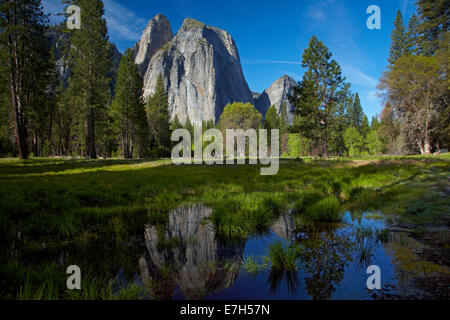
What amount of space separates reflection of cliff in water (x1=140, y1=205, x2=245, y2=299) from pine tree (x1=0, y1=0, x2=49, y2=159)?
22.7 meters

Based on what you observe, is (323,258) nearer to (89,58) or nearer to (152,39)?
(89,58)

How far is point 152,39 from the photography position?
6845 inches

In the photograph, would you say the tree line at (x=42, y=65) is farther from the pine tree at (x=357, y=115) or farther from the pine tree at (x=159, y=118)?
the pine tree at (x=357, y=115)

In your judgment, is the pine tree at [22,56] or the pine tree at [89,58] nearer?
the pine tree at [22,56]

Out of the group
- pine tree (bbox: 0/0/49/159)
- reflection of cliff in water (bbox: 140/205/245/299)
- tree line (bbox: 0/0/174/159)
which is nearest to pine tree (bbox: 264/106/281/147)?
tree line (bbox: 0/0/174/159)

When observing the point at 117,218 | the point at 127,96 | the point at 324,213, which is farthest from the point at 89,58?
the point at 324,213

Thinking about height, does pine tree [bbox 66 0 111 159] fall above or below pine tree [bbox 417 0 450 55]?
below

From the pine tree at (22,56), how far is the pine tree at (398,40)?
60.7 m

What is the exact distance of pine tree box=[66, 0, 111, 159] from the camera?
2522cm

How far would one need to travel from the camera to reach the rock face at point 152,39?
564 feet

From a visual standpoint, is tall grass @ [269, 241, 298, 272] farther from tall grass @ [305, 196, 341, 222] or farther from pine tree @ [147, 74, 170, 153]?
pine tree @ [147, 74, 170, 153]

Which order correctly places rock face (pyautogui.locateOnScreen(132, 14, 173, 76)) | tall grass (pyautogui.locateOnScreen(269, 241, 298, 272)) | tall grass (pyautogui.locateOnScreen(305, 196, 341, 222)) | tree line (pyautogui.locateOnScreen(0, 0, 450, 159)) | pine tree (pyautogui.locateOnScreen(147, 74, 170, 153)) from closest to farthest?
tall grass (pyautogui.locateOnScreen(269, 241, 298, 272))
tall grass (pyautogui.locateOnScreen(305, 196, 341, 222))
tree line (pyautogui.locateOnScreen(0, 0, 450, 159))
pine tree (pyautogui.locateOnScreen(147, 74, 170, 153))
rock face (pyautogui.locateOnScreen(132, 14, 173, 76))

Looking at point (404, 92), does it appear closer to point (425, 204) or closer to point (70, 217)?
point (425, 204)

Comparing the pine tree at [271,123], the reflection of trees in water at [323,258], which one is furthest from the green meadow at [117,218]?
the pine tree at [271,123]
